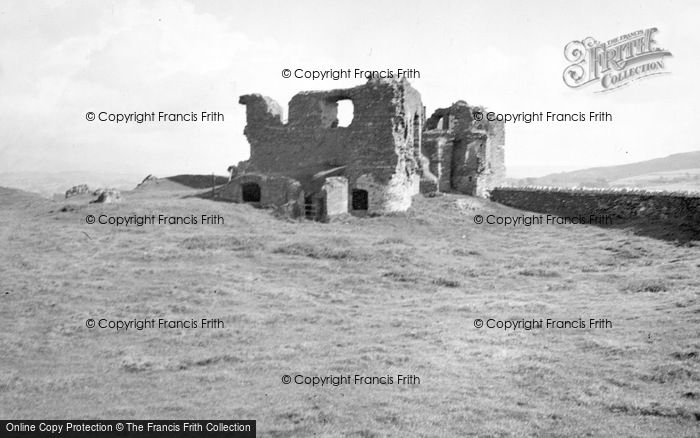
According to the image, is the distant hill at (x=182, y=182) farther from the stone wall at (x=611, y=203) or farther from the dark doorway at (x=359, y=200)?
the stone wall at (x=611, y=203)

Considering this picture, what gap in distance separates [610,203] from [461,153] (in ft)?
39.7

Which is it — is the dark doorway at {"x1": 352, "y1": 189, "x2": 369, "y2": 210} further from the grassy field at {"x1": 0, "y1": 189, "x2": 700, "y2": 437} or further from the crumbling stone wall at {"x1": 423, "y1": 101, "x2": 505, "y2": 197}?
the crumbling stone wall at {"x1": 423, "y1": 101, "x2": 505, "y2": 197}

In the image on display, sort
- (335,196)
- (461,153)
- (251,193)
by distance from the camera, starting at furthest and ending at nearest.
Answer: (461,153)
(251,193)
(335,196)

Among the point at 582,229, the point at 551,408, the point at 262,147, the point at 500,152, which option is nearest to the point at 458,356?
the point at 551,408

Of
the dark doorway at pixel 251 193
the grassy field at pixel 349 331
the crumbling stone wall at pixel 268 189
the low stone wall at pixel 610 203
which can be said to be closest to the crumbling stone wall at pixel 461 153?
the low stone wall at pixel 610 203

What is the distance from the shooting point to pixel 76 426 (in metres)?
9.26

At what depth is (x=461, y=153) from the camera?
4103 cm

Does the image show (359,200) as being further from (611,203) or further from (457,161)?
(611,203)

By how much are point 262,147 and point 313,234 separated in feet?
37.6

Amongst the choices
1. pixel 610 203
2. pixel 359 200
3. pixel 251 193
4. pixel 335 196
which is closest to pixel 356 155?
pixel 359 200

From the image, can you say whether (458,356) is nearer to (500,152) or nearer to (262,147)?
(262,147)

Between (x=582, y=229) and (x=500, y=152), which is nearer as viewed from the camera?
(x=582, y=229)

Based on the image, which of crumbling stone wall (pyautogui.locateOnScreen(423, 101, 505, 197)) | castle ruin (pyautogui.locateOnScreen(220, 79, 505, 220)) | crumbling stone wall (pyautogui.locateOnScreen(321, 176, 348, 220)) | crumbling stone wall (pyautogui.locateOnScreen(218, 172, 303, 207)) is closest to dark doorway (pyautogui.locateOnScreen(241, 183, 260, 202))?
castle ruin (pyautogui.locateOnScreen(220, 79, 505, 220))

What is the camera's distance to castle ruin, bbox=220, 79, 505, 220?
101ft
